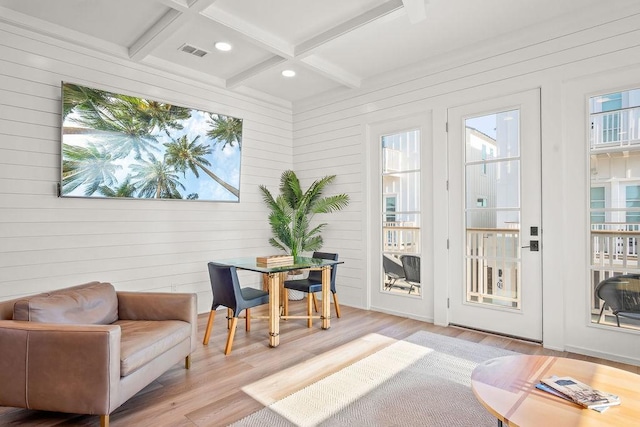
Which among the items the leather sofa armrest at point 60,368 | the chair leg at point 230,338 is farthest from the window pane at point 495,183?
the leather sofa armrest at point 60,368

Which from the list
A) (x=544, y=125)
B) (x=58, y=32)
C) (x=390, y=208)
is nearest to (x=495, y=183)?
(x=544, y=125)

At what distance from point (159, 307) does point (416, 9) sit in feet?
10.1

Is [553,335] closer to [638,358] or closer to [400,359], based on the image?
[638,358]

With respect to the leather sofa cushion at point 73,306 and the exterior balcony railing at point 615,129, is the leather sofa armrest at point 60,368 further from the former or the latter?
the exterior balcony railing at point 615,129

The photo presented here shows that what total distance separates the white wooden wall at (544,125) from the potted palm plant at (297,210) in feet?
1.18

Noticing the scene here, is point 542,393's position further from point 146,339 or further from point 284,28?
point 284,28

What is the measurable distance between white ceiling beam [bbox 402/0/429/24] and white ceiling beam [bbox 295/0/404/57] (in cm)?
7

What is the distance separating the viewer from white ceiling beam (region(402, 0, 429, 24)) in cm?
287

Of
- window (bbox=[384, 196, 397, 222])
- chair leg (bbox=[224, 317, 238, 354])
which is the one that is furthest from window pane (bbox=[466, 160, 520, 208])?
chair leg (bbox=[224, 317, 238, 354])

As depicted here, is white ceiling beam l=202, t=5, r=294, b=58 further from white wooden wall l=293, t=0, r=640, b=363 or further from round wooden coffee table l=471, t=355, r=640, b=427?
round wooden coffee table l=471, t=355, r=640, b=427

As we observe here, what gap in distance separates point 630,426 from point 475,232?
2.55 meters

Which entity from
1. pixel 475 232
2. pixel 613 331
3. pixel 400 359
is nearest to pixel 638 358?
pixel 613 331

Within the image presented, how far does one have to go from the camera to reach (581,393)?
169 centimetres

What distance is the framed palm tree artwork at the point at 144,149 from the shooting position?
139 inches
